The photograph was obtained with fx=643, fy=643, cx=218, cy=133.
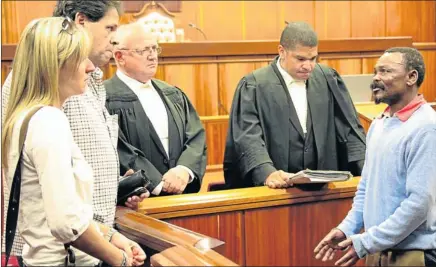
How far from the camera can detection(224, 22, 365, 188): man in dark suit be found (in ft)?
10.6

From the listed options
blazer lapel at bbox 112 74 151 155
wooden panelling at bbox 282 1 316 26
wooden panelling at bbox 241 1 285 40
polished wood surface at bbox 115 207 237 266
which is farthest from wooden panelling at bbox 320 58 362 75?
polished wood surface at bbox 115 207 237 266

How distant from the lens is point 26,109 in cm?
164

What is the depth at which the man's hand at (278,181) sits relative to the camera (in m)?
2.76

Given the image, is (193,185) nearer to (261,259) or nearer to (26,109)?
(261,259)

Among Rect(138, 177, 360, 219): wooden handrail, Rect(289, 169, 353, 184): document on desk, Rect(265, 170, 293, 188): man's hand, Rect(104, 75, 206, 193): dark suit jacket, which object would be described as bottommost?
Rect(138, 177, 360, 219): wooden handrail

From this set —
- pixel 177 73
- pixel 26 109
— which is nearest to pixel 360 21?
pixel 177 73

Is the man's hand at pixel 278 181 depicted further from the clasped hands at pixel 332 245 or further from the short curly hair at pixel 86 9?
the short curly hair at pixel 86 9

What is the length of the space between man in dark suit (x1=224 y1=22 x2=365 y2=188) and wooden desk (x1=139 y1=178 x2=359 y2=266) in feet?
1.58

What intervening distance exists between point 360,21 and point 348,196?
6479mm

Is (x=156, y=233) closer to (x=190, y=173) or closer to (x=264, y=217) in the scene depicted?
(x=264, y=217)

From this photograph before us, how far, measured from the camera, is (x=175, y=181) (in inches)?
112

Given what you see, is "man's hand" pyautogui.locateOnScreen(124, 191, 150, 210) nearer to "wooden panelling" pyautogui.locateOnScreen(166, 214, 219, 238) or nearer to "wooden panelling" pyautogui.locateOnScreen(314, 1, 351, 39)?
"wooden panelling" pyautogui.locateOnScreen(166, 214, 219, 238)

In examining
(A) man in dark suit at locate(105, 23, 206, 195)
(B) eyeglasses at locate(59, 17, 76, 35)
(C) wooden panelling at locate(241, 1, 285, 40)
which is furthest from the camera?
(C) wooden panelling at locate(241, 1, 285, 40)

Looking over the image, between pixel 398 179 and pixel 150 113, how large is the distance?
133 cm
